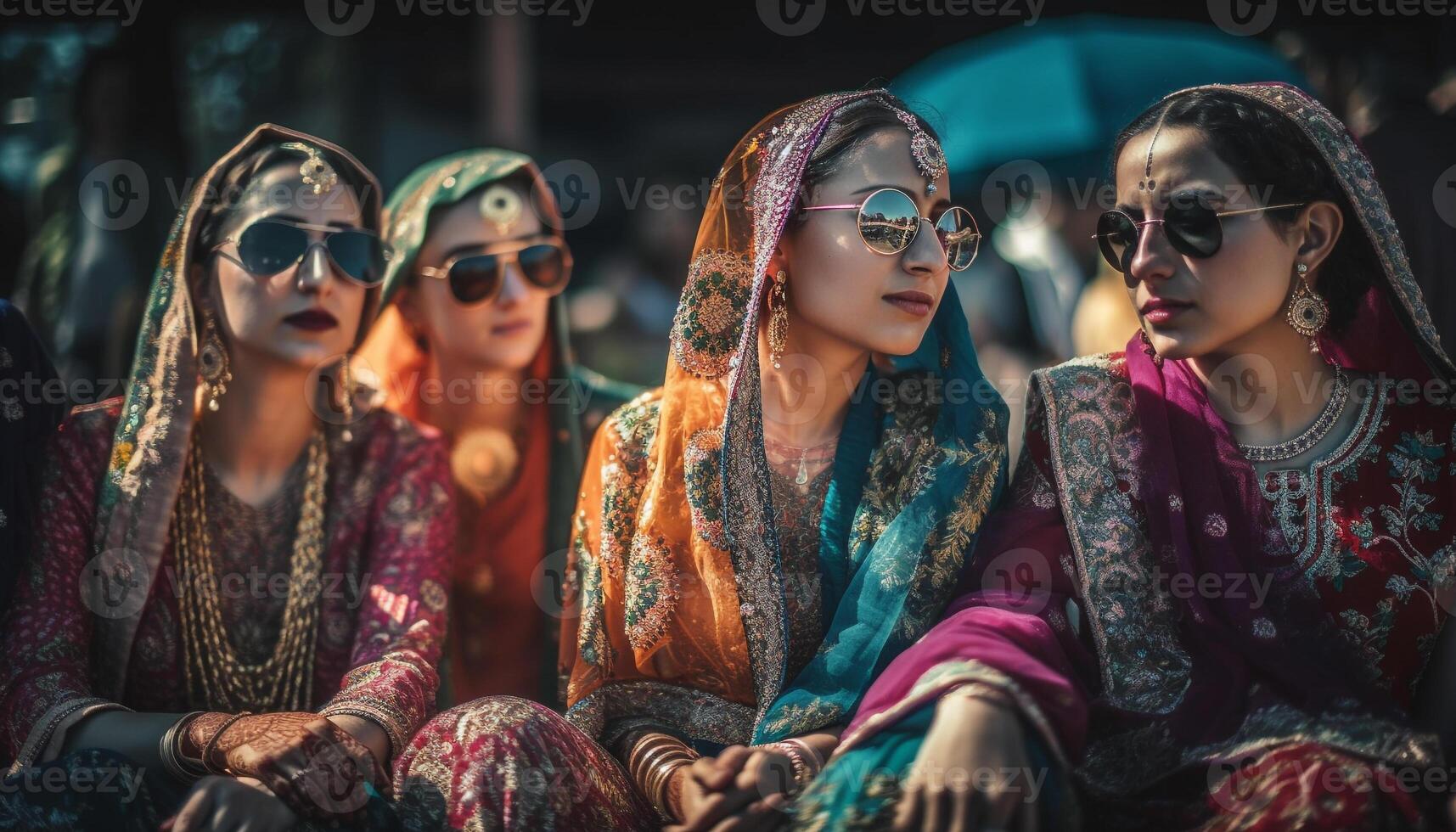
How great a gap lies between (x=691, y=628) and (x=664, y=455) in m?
0.38

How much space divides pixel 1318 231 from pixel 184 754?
253 centimetres

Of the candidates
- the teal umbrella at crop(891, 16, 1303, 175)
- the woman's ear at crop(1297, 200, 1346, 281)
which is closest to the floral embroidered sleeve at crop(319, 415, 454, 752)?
the woman's ear at crop(1297, 200, 1346, 281)

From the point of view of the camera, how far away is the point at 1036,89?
5.35m

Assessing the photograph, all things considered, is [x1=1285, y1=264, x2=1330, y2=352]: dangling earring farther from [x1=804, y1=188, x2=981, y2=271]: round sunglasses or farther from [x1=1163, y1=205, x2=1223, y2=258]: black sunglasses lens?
[x1=804, y1=188, x2=981, y2=271]: round sunglasses

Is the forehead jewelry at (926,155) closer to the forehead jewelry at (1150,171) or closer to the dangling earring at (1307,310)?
the forehead jewelry at (1150,171)

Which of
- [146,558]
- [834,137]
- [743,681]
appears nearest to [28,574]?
[146,558]

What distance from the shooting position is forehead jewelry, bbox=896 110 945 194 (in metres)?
2.66

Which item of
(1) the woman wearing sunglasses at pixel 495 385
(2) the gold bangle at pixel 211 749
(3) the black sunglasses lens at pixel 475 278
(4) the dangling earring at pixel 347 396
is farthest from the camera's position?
(3) the black sunglasses lens at pixel 475 278

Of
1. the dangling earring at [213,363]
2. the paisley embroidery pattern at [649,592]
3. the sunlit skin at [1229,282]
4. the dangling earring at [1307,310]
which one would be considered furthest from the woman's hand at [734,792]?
the dangling earring at [213,363]

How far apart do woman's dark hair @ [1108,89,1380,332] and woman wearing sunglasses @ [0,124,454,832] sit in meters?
1.95

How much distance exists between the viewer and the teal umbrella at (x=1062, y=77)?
495 centimetres

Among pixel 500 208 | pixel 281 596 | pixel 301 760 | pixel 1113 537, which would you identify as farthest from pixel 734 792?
pixel 500 208

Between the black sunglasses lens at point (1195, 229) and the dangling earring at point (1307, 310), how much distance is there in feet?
0.78

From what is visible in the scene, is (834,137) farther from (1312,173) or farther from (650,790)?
(650,790)
